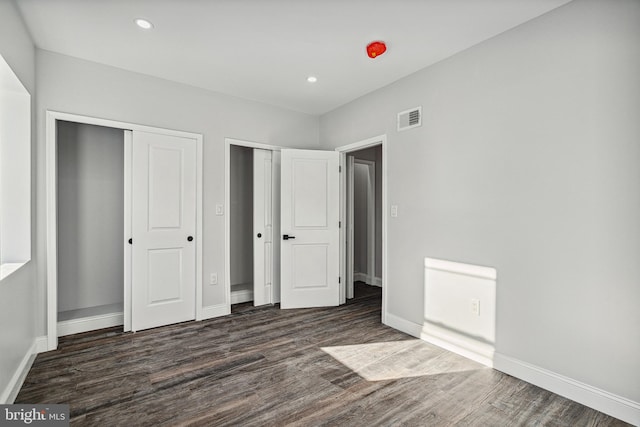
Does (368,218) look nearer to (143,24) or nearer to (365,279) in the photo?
(365,279)

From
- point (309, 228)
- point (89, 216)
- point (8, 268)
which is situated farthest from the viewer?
point (309, 228)

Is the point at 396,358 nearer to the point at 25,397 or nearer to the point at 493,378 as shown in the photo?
the point at 493,378

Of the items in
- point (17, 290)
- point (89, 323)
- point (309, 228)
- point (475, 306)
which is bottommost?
point (89, 323)

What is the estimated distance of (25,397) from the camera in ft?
6.73

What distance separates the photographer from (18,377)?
84.8 inches

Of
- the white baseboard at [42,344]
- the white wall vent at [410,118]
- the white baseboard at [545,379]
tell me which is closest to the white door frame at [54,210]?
the white baseboard at [42,344]

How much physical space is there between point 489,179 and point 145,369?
3096 mm

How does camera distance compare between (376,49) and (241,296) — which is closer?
(376,49)

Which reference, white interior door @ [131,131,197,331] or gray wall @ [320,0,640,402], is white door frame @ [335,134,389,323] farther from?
white interior door @ [131,131,197,331]

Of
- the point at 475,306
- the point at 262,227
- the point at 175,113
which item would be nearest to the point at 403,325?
the point at 475,306

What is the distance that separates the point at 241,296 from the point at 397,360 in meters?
2.46

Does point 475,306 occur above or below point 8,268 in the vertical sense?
below

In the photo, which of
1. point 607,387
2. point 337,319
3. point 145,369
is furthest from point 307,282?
point 607,387

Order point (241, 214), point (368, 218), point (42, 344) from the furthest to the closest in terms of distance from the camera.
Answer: point (368, 218) < point (241, 214) < point (42, 344)
